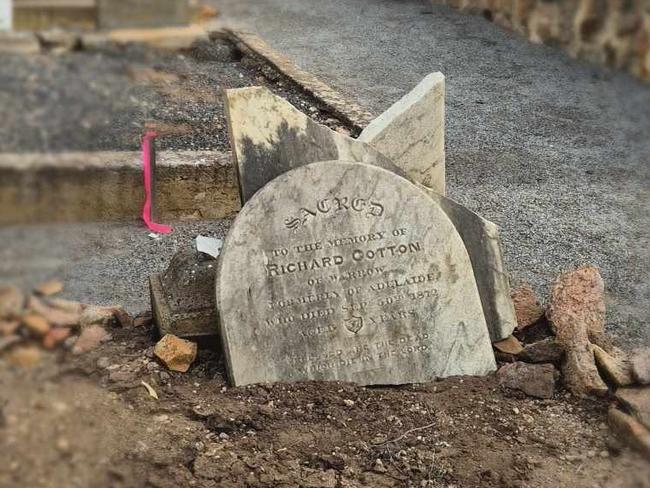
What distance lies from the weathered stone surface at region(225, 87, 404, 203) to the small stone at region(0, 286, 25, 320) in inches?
89.5

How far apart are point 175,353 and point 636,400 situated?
162cm

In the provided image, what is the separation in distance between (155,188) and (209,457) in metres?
2.59

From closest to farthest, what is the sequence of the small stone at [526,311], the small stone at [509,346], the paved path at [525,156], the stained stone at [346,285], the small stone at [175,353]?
the stained stone at [346,285], the small stone at [175,353], the small stone at [509,346], the small stone at [526,311], the paved path at [525,156]

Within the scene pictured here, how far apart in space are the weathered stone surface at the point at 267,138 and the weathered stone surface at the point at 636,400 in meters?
1.31

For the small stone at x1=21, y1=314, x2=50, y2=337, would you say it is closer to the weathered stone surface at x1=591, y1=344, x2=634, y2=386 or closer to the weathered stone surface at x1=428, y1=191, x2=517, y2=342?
the weathered stone surface at x1=428, y1=191, x2=517, y2=342

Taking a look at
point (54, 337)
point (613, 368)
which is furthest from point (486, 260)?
point (54, 337)

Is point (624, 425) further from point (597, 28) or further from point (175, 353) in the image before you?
point (597, 28)

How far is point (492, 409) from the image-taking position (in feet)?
10.3

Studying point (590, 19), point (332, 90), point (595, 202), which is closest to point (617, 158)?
point (595, 202)

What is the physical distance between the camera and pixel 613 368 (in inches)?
129

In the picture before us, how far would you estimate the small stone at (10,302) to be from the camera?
850 mm

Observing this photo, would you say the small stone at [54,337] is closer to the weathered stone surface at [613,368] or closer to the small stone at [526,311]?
the weathered stone surface at [613,368]

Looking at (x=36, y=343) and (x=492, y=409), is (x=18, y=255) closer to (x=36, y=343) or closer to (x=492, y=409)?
(x=36, y=343)

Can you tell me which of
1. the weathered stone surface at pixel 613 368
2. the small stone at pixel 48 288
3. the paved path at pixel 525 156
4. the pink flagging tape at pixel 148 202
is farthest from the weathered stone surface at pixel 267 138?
the small stone at pixel 48 288
